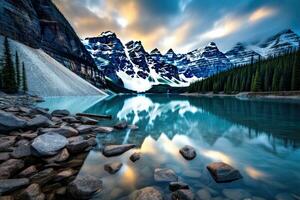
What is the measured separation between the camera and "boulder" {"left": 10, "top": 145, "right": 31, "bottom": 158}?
6.72m

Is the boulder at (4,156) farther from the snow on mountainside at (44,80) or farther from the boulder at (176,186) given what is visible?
the snow on mountainside at (44,80)

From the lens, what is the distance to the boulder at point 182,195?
14.7ft

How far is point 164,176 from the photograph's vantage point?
5.75 metres

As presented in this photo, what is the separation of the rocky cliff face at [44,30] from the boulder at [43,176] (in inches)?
3106

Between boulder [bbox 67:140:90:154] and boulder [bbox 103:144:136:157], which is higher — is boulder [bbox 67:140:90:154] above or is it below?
above

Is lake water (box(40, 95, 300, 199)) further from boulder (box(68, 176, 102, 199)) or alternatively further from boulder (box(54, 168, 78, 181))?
boulder (box(54, 168, 78, 181))

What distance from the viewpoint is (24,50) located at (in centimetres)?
6256

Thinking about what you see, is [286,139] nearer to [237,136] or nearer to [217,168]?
[237,136]

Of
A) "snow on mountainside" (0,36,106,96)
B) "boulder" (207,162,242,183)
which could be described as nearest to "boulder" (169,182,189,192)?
"boulder" (207,162,242,183)

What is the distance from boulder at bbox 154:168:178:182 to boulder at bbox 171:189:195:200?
2.96 ft

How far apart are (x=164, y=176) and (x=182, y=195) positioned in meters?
1.28

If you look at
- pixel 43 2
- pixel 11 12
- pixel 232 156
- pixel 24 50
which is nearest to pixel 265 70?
pixel 232 156

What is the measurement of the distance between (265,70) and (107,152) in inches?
2999

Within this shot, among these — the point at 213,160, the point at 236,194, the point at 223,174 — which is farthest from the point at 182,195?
the point at 213,160
